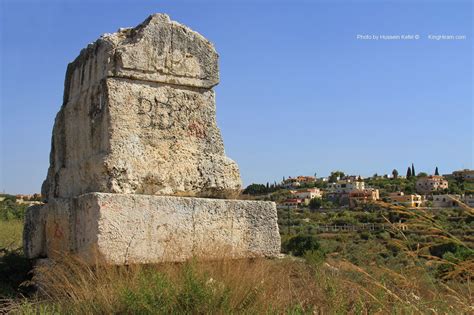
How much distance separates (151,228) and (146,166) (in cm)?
60

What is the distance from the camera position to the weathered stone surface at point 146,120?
428cm

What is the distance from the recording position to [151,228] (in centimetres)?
397

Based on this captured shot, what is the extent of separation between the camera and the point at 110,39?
452 centimetres

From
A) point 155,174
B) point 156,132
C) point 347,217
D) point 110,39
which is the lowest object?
point 347,217

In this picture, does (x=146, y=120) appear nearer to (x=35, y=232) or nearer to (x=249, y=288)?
(x=35, y=232)

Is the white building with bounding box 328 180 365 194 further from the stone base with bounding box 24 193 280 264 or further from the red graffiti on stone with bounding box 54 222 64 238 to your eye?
the red graffiti on stone with bounding box 54 222 64 238

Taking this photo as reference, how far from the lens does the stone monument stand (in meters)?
3.94

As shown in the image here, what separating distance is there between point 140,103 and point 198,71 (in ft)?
2.22

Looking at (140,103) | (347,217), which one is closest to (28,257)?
(140,103)

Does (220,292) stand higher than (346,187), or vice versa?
(220,292)

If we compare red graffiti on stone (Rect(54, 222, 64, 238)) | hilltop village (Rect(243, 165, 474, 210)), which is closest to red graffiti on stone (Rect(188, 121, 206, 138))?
red graffiti on stone (Rect(54, 222, 64, 238))

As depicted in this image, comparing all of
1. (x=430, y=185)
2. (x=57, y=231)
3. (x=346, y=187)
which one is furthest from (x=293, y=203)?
(x=57, y=231)

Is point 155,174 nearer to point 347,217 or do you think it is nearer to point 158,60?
point 158,60

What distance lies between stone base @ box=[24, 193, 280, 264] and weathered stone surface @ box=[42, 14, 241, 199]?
Result: 11.8 inches
